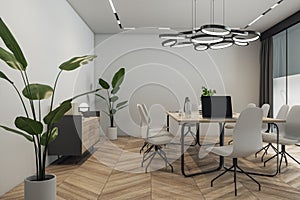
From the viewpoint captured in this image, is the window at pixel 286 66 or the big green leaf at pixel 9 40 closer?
the big green leaf at pixel 9 40

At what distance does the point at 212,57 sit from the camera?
8.65m

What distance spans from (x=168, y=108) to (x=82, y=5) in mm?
3765

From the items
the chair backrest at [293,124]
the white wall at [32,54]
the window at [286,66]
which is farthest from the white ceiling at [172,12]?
the chair backrest at [293,124]

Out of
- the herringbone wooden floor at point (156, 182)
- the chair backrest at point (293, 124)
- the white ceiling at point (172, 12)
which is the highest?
the white ceiling at point (172, 12)

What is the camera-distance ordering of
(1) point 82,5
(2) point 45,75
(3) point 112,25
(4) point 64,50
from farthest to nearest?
1. (3) point 112,25
2. (1) point 82,5
3. (4) point 64,50
4. (2) point 45,75

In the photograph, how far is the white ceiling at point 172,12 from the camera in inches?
229

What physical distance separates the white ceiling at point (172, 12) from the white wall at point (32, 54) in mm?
577

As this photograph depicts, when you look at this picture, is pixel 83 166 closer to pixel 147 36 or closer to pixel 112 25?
pixel 112 25

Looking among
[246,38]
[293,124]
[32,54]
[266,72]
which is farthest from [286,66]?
[32,54]

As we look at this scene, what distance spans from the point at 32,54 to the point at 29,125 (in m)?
1.94

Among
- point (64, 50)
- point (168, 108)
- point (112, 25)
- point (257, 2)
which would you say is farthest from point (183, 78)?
point (64, 50)

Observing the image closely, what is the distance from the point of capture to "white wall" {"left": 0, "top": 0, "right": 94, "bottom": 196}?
3.36 m

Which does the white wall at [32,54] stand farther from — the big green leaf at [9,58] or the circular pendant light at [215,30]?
the circular pendant light at [215,30]

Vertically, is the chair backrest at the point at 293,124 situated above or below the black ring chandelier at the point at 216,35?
below
